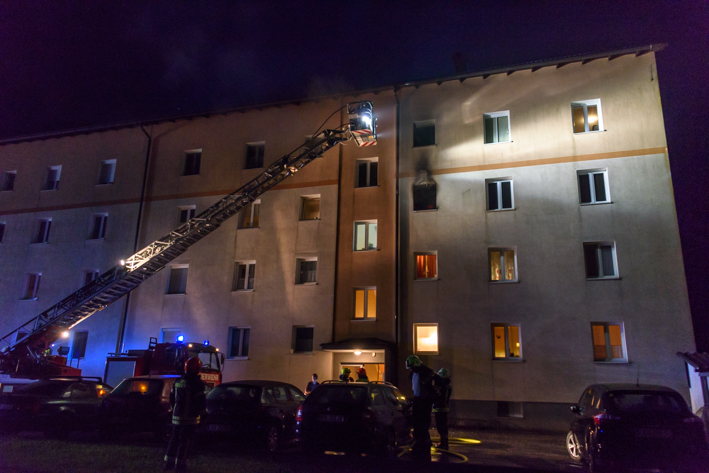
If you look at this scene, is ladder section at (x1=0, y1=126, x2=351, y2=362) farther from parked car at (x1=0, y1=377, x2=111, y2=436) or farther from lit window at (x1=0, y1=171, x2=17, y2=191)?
lit window at (x1=0, y1=171, x2=17, y2=191)

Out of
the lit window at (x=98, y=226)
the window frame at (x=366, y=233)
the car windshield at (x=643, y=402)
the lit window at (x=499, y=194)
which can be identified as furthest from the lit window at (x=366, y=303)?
the lit window at (x=98, y=226)

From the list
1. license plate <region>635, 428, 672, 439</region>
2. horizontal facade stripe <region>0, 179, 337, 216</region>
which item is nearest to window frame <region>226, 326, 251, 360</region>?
horizontal facade stripe <region>0, 179, 337, 216</region>

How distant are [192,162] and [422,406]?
17.8m

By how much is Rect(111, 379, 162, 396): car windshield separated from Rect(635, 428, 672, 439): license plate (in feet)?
31.5

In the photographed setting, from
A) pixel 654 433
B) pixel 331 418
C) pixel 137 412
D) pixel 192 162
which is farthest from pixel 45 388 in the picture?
pixel 654 433

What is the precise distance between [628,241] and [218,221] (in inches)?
555

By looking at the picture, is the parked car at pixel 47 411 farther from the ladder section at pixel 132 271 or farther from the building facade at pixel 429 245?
the building facade at pixel 429 245

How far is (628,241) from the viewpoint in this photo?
16422 mm

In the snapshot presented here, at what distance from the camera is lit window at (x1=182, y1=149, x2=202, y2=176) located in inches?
894

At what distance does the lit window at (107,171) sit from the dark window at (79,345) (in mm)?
7396

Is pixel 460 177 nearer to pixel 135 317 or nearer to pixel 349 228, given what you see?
pixel 349 228

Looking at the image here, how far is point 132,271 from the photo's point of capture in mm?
16000

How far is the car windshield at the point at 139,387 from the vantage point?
11.1 meters

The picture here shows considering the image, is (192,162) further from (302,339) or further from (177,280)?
(302,339)
